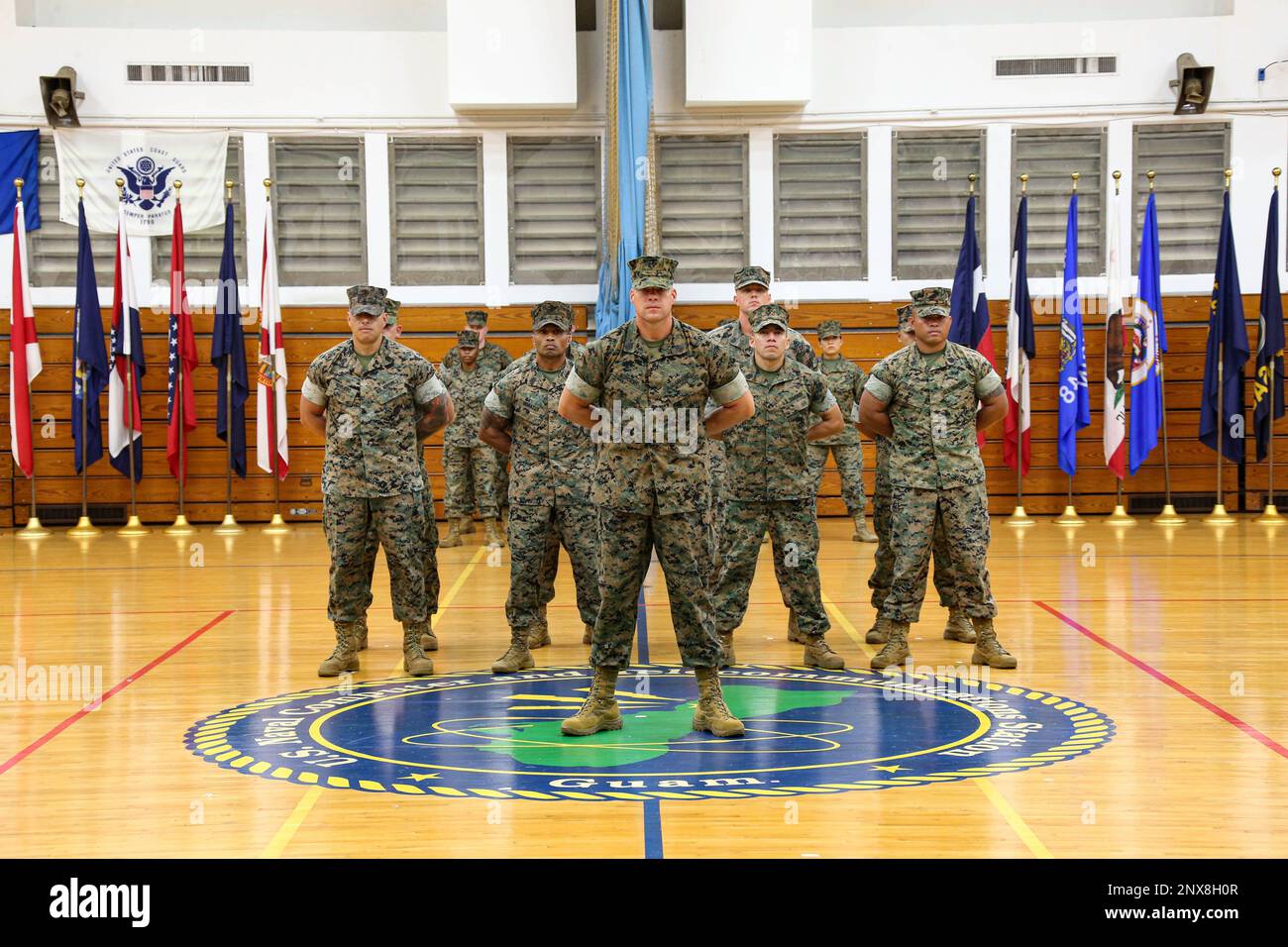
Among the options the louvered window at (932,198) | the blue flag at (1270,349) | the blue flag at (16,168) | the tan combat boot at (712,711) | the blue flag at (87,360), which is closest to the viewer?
the tan combat boot at (712,711)

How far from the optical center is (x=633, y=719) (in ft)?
19.3

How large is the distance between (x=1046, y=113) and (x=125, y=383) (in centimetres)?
1016

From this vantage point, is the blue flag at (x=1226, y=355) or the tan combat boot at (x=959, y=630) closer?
the tan combat boot at (x=959, y=630)

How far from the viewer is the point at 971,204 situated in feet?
46.8

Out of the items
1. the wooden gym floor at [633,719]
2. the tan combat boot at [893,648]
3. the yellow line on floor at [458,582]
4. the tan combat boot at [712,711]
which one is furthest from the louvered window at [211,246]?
the tan combat boot at [712,711]

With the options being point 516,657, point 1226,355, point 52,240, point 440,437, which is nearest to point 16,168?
point 52,240

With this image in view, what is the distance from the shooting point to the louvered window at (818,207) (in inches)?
599

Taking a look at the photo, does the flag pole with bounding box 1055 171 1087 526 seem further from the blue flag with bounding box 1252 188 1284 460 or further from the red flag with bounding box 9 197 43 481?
the red flag with bounding box 9 197 43 481

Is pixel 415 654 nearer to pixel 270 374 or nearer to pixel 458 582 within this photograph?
pixel 458 582

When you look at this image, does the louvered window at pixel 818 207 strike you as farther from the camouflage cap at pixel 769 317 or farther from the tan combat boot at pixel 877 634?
the camouflage cap at pixel 769 317

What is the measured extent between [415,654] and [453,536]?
6.21m

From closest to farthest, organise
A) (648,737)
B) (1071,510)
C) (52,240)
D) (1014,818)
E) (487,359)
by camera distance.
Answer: (1014,818) < (648,737) < (487,359) < (1071,510) < (52,240)

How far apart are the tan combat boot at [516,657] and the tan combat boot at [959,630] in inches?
95.9

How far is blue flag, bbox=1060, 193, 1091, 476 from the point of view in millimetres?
14266
